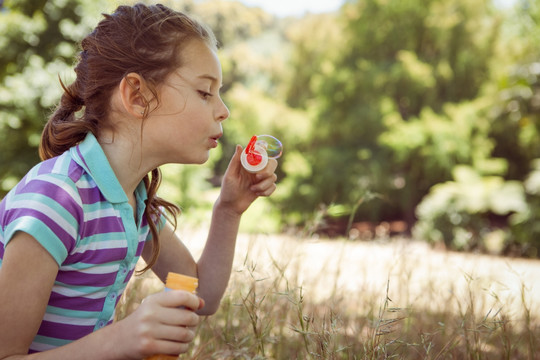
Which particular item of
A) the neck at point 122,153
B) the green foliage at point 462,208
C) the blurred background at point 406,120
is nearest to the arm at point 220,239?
the neck at point 122,153

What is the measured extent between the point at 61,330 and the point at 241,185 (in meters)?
0.66

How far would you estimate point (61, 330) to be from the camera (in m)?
1.18

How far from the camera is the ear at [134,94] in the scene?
129 cm

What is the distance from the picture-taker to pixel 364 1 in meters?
15.0

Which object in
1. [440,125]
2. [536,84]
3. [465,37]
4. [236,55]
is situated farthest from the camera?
[236,55]

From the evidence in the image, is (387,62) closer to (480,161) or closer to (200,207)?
(480,161)

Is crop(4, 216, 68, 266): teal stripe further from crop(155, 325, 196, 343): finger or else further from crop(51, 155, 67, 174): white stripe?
crop(155, 325, 196, 343): finger

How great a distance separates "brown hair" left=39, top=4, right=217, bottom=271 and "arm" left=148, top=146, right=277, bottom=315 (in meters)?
0.38

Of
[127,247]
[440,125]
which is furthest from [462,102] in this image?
[127,247]

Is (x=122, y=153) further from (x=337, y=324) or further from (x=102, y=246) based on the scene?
(x=337, y=324)

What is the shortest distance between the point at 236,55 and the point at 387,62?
7.93m

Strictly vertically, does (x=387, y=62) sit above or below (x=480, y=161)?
above

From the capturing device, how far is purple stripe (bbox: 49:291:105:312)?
1.16 metres

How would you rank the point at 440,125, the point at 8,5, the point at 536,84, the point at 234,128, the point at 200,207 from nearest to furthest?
1. the point at 8,5
2. the point at 536,84
3. the point at 200,207
4. the point at 440,125
5. the point at 234,128
